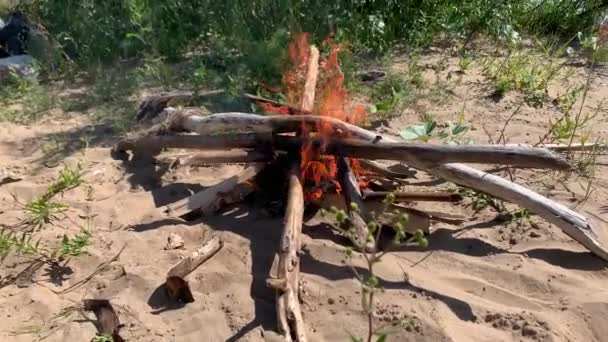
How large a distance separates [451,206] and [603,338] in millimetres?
1170

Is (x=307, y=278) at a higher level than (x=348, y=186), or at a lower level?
lower

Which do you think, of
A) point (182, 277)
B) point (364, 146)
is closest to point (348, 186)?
point (364, 146)

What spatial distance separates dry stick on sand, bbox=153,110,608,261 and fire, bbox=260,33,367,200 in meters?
0.18

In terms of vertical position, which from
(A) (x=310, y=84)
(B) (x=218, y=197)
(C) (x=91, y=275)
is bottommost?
(C) (x=91, y=275)

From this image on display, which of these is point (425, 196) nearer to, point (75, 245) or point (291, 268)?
point (291, 268)

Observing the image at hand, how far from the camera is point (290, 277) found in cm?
278

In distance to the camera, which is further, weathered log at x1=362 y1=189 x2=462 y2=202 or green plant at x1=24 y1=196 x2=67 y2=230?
green plant at x1=24 y1=196 x2=67 y2=230

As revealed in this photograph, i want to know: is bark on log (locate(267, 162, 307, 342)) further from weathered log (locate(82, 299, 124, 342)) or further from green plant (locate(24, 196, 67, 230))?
green plant (locate(24, 196, 67, 230))

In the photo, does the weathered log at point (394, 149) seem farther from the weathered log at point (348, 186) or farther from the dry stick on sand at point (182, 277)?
the dry stick on sand at point (182, 277)

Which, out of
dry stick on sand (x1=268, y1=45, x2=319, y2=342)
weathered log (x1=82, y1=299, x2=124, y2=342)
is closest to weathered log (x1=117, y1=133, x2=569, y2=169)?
dry stick on sand (x1=268, y1=45, x2=319, y2=342)

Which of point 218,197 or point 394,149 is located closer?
point 394,149

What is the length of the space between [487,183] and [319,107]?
1.15 meters

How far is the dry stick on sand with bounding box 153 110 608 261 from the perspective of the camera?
3102mm

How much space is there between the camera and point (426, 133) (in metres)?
3.93
